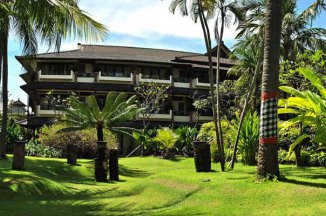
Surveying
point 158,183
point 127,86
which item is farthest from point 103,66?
point 158,183

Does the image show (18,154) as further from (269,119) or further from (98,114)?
(269,119)

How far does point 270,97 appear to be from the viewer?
11.9 m

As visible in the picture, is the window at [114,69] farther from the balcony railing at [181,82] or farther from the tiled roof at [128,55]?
the balcony railing at [181,82]

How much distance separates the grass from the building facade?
2598 centimetres

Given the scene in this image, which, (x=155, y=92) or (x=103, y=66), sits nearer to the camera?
(x=155, y=92)

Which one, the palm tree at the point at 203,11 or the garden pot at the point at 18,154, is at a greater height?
the palm tree at the point at 203,11

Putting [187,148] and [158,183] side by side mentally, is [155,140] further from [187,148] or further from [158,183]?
[158,183]

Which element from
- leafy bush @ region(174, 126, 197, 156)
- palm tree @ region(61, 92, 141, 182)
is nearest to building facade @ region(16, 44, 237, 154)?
leafy bush @ region(174, 126, 197, 156)

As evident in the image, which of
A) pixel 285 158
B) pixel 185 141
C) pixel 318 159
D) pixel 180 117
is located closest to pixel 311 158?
pixel 318 159

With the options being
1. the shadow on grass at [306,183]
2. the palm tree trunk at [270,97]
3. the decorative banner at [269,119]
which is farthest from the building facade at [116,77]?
the shadow on grass at [306,183]

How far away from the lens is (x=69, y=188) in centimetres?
1561

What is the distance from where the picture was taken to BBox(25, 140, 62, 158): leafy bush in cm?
2933

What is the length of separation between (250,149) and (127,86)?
23.8 m

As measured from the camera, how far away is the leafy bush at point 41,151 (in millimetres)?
29328
